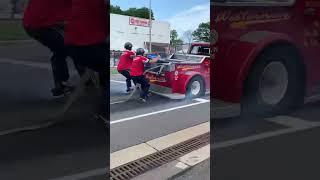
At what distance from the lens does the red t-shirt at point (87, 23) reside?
1949 mm

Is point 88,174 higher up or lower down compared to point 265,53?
lower down

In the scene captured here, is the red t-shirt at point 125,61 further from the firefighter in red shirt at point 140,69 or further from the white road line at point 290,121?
the white road line at point 290,121

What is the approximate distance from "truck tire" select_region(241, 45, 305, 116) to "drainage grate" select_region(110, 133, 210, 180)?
103cm

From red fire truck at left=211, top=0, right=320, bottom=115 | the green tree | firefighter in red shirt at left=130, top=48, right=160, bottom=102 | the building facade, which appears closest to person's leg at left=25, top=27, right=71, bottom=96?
the building facade

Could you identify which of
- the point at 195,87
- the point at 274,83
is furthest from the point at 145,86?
the point at 274,83

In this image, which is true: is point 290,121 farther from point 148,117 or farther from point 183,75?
point 183,75

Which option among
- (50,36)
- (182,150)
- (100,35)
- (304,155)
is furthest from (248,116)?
(182,150)

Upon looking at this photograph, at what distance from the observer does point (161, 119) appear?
386 cm

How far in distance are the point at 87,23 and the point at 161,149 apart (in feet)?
5.90

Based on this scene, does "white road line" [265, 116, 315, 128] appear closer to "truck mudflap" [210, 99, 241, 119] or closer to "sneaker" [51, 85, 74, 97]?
"truck mudflap" [210, 99, 241, 119]

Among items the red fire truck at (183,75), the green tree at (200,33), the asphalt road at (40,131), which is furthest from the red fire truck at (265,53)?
the red fire truck at (183,75)

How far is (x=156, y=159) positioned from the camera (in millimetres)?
3322

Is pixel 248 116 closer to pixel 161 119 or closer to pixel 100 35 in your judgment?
pixel 100 35

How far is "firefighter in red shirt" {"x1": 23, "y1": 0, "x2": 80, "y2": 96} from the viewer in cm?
184
